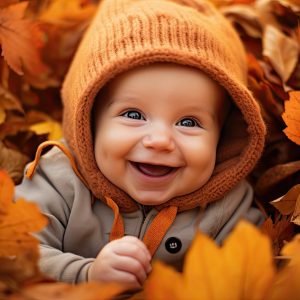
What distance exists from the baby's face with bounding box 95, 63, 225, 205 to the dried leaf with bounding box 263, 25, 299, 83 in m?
0.31

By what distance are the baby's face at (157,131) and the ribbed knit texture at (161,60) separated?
30mm

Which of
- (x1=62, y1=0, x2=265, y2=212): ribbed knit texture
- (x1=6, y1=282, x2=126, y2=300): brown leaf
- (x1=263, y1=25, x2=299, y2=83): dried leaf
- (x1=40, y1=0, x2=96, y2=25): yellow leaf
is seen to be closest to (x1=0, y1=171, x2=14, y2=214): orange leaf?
(x1=6, y1=282, x2=126, y2=300): brown leaf

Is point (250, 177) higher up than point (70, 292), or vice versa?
point (70, 292)

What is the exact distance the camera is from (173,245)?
1.19 metres

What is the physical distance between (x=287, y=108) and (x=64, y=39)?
2.86 feet

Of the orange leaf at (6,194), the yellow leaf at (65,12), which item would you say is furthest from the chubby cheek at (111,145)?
the yellow leaf at (65,12)

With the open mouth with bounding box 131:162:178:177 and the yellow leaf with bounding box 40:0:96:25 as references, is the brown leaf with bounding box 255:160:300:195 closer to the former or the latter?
the open mouth with bounding box 131:162:178:177

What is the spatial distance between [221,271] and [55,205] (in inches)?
22.1

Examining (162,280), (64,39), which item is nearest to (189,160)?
(162,280)

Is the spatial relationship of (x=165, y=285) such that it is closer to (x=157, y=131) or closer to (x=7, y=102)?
(x=157, y=131)

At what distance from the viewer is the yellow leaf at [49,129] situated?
1.47 meters

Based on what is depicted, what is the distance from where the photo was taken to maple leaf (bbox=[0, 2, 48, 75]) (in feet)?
4.20

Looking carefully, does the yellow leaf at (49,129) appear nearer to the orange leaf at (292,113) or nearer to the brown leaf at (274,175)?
the brown leaf at (274,175)

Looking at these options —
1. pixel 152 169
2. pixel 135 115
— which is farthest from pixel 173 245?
pixel 135 115
